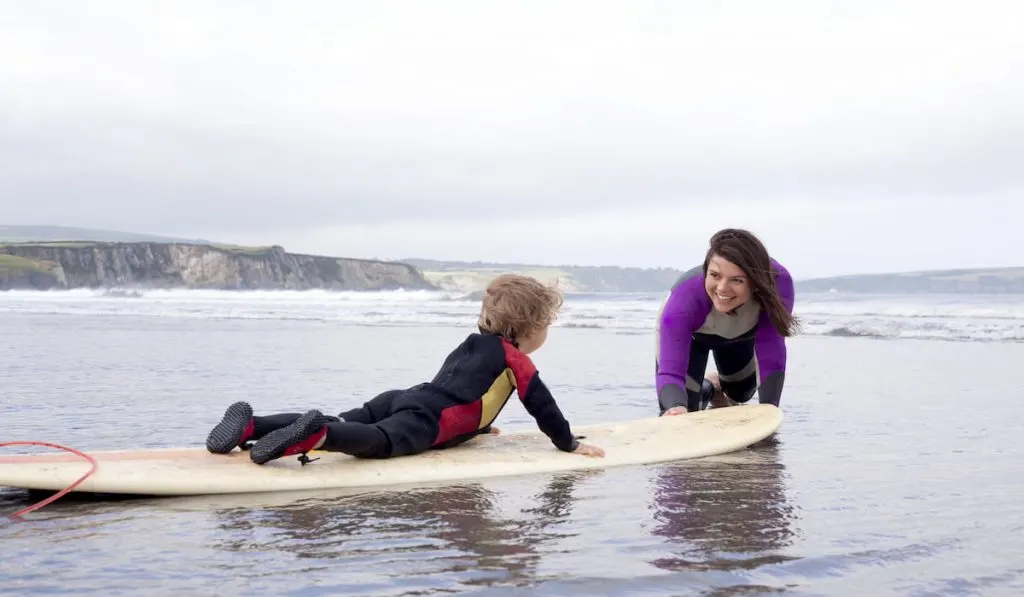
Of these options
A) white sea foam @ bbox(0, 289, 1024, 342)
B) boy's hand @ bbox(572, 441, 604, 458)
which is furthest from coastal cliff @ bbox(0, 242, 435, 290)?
boy's hand @ bbox(572, 441, 604, 458)

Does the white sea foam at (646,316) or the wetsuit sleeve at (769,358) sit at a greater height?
the wetsuit sleeve at (769,358)

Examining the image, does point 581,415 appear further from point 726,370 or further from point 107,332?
point 107,332

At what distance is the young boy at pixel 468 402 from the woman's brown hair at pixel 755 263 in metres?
1.24

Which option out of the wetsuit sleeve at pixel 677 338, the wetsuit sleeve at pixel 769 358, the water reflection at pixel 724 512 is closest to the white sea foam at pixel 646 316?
the wetsuit sleeve at pixel 769 358

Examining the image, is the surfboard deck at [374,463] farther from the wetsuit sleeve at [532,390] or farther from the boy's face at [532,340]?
the boy's face at [532,340]

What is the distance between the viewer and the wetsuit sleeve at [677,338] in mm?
5285

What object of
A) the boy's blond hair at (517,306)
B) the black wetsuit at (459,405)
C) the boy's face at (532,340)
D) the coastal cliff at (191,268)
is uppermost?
the coastal cliff at (191,268)

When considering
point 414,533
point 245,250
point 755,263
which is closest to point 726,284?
point 755,263

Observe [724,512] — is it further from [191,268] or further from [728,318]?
[191,268]

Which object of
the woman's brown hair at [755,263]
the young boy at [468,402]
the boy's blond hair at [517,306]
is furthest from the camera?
the woman's brown hair at [755,263]

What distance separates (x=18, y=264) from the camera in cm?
4638

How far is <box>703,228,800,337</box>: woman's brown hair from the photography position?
497cm

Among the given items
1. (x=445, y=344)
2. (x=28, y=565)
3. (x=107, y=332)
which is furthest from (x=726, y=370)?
(x=107, y=332)

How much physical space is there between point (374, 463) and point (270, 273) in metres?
55.3
